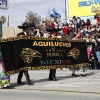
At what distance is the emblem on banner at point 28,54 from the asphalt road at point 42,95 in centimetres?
149

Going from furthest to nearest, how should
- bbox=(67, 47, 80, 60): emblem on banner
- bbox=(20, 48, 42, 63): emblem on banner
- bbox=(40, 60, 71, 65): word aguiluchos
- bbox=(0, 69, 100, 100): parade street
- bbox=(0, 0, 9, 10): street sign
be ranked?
1. bbox=(0, 0, 9, 10): street sign
2. bbox=(67, 47, 80, 60): emblem on banner
3. bbox=(40, 60, 71, 65): word aguiluchos
4. bbox=(20, 48, 42, 63): emblem on banner
5. bbox=(0, 69, 100, 100): parade street

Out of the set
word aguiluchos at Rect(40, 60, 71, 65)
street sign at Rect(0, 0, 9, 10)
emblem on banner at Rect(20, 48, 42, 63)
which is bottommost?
word aguiluchos at Rect(40, 60, 71, 65)

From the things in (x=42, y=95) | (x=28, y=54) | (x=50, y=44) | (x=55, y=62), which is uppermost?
(x=50, y=44)

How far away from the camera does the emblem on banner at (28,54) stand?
36.3ft

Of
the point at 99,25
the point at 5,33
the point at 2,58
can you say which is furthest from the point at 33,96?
the point at 5,33

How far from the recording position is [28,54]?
11.2m

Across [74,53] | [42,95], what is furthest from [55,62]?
[42,95]

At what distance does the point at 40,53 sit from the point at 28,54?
668 mm

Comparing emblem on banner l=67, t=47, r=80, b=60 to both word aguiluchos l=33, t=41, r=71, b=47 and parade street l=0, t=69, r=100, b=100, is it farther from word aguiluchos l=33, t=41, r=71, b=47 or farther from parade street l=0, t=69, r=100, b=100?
parade street l=0, t=69, r=100, b=100

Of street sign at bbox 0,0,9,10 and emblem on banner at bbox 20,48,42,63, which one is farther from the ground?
street sign at bbox 0,0,9,10

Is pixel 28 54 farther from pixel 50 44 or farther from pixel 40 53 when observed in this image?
pixel 50 44

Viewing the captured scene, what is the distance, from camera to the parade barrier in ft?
34.8

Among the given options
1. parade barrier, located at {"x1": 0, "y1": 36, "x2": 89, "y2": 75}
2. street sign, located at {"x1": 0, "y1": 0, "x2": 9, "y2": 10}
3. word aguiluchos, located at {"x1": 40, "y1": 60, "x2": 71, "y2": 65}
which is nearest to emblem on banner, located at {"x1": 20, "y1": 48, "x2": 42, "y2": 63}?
parade barrier, located at {"x1": 0, "y1": 36, "x2": 89, "y2": 75}

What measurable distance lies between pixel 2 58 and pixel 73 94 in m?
2.61
